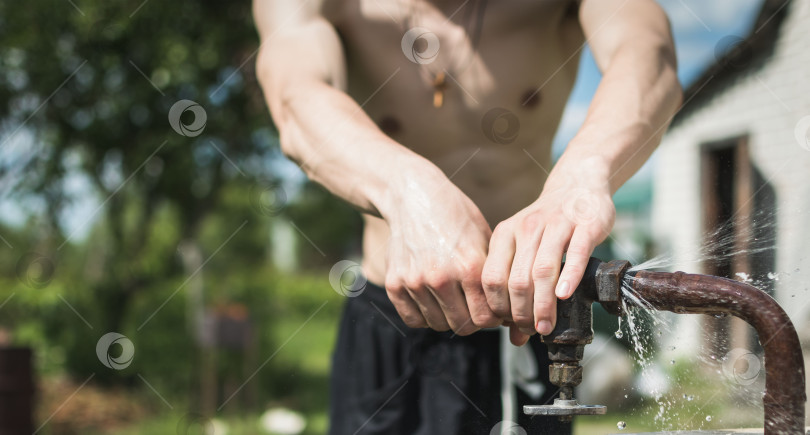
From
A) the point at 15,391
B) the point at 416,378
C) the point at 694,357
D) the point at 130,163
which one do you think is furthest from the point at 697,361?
the point at 130,163

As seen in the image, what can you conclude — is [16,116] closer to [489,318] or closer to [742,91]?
[742,91]

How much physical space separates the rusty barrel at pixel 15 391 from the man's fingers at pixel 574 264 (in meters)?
4.28

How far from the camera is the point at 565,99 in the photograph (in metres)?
1.76

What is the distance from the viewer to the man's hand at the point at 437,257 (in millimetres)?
935

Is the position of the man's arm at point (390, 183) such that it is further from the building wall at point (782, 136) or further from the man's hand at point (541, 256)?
the building wall at point (782, 136)

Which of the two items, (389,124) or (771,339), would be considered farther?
(389,124)

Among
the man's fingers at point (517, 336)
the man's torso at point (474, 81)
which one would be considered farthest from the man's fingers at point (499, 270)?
the man's torso at point (474, 81)

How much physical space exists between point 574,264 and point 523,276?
61 mm

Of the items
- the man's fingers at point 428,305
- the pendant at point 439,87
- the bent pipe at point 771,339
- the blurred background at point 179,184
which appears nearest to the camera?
the bent pipe at point 771,339

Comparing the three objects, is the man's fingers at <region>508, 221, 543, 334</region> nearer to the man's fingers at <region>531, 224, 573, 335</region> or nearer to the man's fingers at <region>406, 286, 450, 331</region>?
the man's fingers at <region>531, 224, 573, 335</region>

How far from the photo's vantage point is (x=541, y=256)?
870 millimetres

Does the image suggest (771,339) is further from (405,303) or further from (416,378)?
(416,378)

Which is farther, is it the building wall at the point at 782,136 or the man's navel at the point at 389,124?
the man's navel at the point at 389,124

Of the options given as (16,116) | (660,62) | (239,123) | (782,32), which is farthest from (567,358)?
(16,116)
